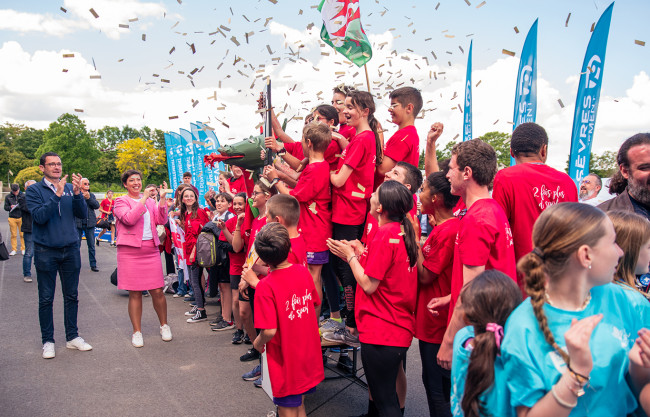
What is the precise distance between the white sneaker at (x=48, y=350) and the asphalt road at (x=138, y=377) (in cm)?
7

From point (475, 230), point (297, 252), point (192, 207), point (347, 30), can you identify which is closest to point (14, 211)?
point (192, 207)

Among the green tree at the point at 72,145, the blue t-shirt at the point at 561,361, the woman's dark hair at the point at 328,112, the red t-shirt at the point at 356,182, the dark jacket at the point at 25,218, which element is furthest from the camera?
the green tree at the point at 72,145

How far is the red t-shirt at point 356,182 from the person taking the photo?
12.9 feet

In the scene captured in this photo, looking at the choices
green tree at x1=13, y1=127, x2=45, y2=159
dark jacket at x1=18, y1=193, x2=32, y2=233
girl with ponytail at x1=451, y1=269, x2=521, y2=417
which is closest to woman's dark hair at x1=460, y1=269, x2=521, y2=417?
girl with ponytail at x1=451, y1=269, x2=521, y2=417

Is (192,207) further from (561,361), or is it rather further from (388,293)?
(561,361)

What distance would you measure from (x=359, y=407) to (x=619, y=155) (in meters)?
3.18

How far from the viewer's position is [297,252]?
3.77 meters

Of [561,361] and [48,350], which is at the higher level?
[561,361]

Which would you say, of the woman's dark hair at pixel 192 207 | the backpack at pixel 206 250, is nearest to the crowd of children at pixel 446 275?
the backpack at pixel 206 250

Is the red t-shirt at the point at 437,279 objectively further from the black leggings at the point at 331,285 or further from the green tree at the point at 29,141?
the green tree at the point at 29,141

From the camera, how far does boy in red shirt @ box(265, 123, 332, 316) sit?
4062 millimetres

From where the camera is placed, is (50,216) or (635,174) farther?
(50,216)

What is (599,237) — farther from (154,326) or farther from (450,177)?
(154,326)

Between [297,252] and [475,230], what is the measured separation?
1.70 metres
